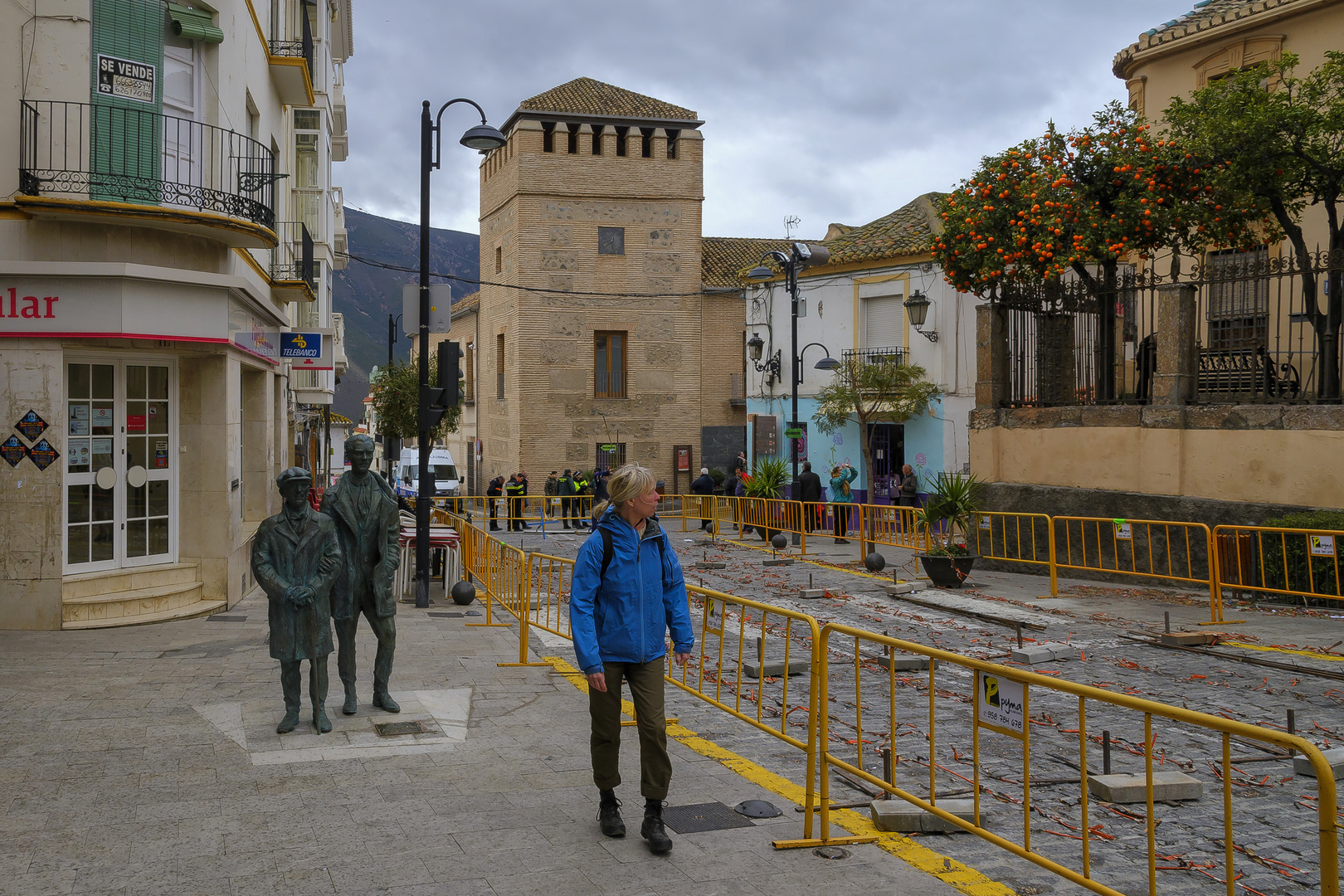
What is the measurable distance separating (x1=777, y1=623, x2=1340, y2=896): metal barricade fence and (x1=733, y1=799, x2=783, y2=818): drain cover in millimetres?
288

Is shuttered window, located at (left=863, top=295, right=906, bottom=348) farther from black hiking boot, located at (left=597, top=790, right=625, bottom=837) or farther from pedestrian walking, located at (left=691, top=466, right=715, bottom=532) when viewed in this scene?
black hiking boot, located at (left=597, top=790, right=625, bottom=837)

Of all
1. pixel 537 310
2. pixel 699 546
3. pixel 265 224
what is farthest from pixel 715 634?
pixel 537 310

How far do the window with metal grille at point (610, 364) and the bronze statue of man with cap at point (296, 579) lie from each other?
32.0 metres

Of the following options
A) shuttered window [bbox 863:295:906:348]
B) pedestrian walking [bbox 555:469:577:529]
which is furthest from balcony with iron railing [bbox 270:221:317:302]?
shuttered window [bbox 863:295:906:348]

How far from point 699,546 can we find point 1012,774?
16.2 metres

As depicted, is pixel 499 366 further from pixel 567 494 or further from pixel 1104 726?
pixel 1104 726

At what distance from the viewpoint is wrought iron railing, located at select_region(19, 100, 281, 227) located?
1068 centimetres

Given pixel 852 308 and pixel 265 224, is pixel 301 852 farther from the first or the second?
pixel 852 308

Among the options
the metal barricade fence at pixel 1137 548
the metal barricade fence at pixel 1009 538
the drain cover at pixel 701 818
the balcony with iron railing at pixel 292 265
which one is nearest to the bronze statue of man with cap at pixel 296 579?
the drain cover at pixel 701 818

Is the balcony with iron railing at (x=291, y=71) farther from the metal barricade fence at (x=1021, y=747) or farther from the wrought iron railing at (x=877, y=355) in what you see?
the wrought iron railing at (x=877, y=355)

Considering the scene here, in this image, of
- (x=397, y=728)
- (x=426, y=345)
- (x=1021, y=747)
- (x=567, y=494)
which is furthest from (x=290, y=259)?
(x=1021, y=747)

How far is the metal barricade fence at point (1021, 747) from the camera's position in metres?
3.75

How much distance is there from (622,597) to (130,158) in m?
8.73

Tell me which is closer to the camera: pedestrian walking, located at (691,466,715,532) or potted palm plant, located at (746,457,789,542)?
potted palm plant, located at (746,457,789,542)
